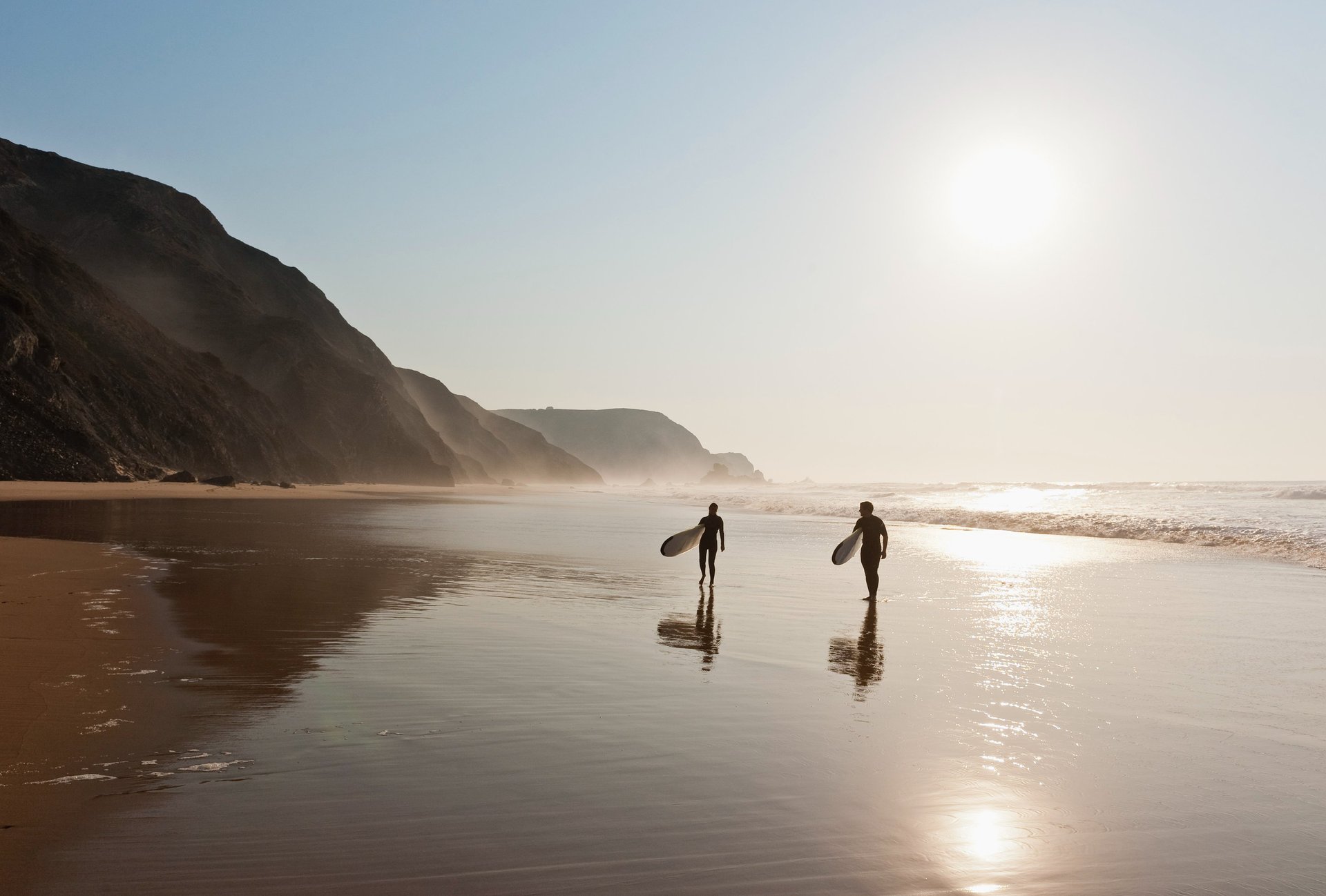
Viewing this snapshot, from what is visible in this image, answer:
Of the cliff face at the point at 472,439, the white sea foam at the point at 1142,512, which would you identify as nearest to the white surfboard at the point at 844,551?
the white sea foam at the point at 1142,512

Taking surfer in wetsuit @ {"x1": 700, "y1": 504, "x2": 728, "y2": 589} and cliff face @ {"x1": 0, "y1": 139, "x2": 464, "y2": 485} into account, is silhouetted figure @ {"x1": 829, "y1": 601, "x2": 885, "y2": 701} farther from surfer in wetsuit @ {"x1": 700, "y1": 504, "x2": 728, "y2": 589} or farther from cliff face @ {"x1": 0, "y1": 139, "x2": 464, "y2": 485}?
cliff face @ {"x1": 0, "y1": 139, "x2": 464, "y2": 485}

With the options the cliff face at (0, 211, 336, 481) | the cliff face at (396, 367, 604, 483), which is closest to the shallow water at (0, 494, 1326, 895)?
the cliff face at (0, 211, 336, 481)

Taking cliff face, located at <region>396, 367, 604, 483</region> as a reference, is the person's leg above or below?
below

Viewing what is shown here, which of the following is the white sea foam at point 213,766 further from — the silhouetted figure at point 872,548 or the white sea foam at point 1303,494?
the white sea foam at point 1303,494

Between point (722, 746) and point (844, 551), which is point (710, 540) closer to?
point (844, 551)

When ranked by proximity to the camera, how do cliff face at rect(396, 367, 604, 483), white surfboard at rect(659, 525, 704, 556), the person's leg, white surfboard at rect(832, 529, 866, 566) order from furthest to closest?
cliff face at rect(396, 367, 604, 483)
white surfboard at rect(659, 525, 704, 556)
white surfboard at rect(832, 529, 866, 566)
the person's leg

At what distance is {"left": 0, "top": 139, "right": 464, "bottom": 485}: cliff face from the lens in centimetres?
7962

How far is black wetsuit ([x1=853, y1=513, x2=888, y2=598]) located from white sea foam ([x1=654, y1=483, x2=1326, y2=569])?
1436 centimetres

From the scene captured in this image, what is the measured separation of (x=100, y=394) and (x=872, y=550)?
1907 inches

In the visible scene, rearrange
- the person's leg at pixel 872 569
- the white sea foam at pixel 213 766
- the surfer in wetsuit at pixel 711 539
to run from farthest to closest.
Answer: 1. the surfer in wetsuit at pixel 711 539
2. the person's leg at pixel 872 569
3. the white sea foam at pixel 213 766

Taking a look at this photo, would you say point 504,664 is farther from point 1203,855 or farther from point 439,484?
point 439,484

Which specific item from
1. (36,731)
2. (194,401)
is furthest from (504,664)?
(194,401)

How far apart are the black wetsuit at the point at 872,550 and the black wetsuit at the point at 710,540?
265cm

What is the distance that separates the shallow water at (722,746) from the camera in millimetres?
4191
